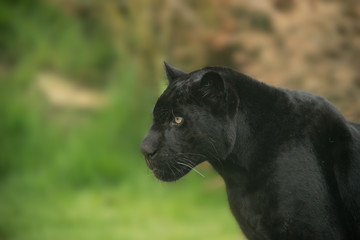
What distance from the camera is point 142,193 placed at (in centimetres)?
653

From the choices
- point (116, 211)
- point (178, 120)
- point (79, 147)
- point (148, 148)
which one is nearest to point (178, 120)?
point (178, 120)

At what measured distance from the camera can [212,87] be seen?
2.61 meters

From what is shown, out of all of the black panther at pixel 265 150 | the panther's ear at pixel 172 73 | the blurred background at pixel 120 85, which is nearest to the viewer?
the black panther at pixel 265 150

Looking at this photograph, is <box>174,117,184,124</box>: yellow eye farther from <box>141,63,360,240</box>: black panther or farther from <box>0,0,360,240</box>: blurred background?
<box>0,0,360,240</box>: blurred background

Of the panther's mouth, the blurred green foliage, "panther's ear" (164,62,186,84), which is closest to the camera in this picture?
the panther's mouth

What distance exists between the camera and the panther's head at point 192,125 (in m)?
2.62

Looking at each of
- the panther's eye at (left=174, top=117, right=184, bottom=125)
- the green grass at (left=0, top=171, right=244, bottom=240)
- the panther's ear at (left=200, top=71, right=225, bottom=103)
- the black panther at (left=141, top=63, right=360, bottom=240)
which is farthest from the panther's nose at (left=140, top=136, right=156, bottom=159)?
the green grass at (left=0, top=171, right=244, bottom=240)

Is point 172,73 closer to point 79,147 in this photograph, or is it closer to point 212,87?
point 212,87

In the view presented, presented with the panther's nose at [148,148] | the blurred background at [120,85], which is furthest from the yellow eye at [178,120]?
the blurred background at [120,85]

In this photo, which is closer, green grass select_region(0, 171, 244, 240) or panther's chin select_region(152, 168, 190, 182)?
panther's chin select_region(152, 168, 190, 182)

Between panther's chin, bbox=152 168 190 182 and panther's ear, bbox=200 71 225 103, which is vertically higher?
panther's ear, bbox=200 71 225 103

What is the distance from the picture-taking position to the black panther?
8.34ft

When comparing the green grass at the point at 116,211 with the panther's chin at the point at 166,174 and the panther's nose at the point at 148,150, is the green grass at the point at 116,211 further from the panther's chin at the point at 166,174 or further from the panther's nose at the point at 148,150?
the panther's nose at the point at 148,150

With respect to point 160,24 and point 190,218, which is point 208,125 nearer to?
point 190,218
